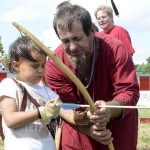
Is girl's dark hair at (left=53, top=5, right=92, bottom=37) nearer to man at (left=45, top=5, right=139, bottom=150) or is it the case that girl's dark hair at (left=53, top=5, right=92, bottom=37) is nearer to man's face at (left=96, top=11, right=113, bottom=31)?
man at (left=45, top=5, right=139, bottom=150)

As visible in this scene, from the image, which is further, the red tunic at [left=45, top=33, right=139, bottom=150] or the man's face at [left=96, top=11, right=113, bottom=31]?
the man's face at [left=96, top=11, right=113, bottom=31]

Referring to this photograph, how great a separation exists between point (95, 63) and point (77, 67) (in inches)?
5.5

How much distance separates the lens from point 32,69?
3482mm

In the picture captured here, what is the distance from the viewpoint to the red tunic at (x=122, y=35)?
652cm

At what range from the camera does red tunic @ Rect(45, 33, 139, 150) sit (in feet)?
12.5

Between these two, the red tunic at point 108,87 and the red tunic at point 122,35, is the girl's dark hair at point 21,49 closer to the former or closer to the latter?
the red tunic at point 108,87

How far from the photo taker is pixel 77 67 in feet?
12.5

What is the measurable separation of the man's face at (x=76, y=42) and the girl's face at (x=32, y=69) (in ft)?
0.67

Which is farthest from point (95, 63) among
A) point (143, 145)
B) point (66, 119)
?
point (143, 145)

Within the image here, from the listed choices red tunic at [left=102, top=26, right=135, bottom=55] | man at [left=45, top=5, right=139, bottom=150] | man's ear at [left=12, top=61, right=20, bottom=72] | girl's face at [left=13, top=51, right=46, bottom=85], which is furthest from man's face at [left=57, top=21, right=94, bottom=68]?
red tunic at [left=102, top=26, right=135, bottom=55]

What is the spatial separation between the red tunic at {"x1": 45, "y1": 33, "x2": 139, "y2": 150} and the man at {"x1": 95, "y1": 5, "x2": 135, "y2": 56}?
2.40m

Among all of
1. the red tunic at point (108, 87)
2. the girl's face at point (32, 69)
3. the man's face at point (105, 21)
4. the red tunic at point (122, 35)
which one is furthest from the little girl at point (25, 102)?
the man's face at point (105, 21)

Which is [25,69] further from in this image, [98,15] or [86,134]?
[98,15]

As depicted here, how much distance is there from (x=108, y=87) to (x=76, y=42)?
54 cm
